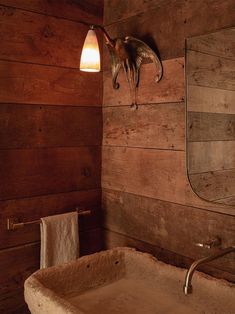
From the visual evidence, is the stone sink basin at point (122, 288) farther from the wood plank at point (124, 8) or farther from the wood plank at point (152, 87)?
the wood plank at point (124, 8)

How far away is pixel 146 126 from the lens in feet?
4.84

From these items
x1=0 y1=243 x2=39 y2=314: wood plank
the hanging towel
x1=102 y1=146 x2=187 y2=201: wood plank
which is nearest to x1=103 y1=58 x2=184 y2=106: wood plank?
x1=102 y1=146 x2=187 y2=201: wood plank

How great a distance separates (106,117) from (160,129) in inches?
14.2

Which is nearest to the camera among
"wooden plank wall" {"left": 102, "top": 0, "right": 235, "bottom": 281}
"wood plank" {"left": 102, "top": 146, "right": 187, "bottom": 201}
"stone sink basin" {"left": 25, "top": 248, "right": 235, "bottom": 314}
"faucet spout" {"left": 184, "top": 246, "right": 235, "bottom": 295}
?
"faucet spout" {"left": 184, "top": 246, "right": 235, "bottom": 295}

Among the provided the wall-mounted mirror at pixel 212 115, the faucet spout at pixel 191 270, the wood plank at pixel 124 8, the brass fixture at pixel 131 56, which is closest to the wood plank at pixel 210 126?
the wall-mounted mirror at pixel 212 115

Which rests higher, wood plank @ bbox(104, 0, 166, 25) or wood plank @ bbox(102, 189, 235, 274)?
wood plank @ bbox(104, 0, 166, 25)

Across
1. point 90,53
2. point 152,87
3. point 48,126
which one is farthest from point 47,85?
point 152,87

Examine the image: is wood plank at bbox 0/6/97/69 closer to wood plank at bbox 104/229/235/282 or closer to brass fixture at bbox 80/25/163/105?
brass fixture at bbox 80/25/163/105

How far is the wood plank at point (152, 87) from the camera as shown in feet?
4.37

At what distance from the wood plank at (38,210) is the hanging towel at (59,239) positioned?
6 centimetres

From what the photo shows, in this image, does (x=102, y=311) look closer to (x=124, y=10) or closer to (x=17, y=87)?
(x=17, y=87)

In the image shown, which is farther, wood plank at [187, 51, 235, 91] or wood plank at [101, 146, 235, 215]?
wood plank at [101, 146, 235, 215]

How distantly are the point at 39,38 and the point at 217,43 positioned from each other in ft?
2.36

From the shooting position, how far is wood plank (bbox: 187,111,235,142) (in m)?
1.19
